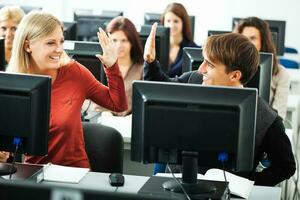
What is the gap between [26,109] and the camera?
2299 millimetres

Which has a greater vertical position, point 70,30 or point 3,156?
point 70,30

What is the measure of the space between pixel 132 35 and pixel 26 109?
221 cm

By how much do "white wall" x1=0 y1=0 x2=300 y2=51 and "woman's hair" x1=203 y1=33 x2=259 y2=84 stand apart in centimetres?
559

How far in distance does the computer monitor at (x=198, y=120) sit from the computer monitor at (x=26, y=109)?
1.05 ft

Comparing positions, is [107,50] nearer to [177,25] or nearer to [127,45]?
[127,45]

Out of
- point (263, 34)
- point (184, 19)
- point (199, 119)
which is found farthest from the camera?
point (184, 19)

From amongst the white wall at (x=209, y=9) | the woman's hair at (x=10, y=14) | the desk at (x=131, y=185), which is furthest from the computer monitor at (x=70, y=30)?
the desk at (x=131, y=185)

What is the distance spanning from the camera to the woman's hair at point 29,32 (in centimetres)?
277

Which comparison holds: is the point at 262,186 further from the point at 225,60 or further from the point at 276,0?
the point at 276,0

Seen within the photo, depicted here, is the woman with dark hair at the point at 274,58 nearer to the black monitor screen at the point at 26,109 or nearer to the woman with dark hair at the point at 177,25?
the woman with dark hair at the point at 177,25

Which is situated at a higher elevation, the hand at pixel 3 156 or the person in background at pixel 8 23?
the person in background at pixel 8 23

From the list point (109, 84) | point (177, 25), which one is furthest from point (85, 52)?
point (177, 25)

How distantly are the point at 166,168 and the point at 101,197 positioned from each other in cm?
156

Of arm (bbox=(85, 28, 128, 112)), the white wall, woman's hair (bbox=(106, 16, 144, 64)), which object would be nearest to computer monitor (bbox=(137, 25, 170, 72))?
woman's hair (bbox=(106, 16, 144, 64))
